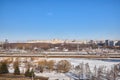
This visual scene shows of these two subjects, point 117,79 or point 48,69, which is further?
point 48,69

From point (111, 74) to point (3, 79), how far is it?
1.49m

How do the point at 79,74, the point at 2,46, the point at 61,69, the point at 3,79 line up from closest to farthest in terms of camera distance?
the point at 3,79 → the point at 79,74 → the point at 61,69 → the point at 2,46

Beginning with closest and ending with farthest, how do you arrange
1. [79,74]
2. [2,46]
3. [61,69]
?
[79,74] → [61,69] → [2,46]

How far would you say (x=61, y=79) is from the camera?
3459 millimetres

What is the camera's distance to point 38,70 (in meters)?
4.53

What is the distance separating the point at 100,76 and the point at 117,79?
262 millimetres

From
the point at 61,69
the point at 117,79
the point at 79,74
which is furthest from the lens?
the point at 61,69

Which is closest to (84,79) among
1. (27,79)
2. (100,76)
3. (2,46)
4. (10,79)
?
(100,76)

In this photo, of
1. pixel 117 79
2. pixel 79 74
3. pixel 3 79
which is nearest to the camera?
pixel 3 79

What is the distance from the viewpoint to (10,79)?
2.82 metres

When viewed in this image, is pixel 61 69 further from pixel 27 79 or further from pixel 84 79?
pixel 27 79

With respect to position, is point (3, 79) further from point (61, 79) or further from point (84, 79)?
point (84, 79)

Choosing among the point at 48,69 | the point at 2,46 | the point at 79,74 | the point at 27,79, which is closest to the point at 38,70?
the point at 48,69

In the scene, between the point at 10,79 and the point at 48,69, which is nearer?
the point at 10,79
